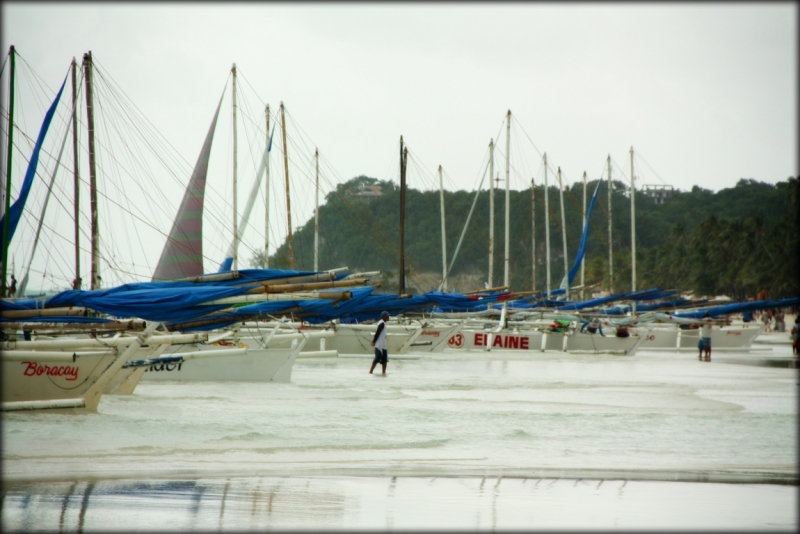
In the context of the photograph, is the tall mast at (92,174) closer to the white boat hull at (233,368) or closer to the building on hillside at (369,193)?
the white boat hull at (233,368)

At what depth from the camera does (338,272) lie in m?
23.5

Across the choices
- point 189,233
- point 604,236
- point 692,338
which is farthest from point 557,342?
point 604,236

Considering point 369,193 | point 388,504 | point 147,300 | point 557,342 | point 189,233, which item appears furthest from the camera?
point 369,193

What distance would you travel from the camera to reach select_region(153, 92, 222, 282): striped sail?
30.2 meters

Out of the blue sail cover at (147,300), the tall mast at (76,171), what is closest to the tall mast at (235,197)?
the tall mast at (76,171)

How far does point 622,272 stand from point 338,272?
7840 cm

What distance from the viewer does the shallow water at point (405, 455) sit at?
815 centimetres

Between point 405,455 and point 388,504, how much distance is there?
132 inches

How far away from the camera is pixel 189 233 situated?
31234mm

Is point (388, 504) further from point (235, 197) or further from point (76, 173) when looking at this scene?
point (235, 197)

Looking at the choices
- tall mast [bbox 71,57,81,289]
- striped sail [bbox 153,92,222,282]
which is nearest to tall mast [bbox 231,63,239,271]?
striped sail [bbox 153,92,222,282]

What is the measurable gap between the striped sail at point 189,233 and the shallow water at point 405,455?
1011 centimetres

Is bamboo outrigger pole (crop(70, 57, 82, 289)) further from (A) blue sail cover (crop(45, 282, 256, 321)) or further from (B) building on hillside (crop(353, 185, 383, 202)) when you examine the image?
(B) building on hillside (crop(353, 185, 383, 202))

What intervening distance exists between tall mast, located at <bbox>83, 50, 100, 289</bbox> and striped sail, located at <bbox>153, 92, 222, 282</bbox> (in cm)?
611
